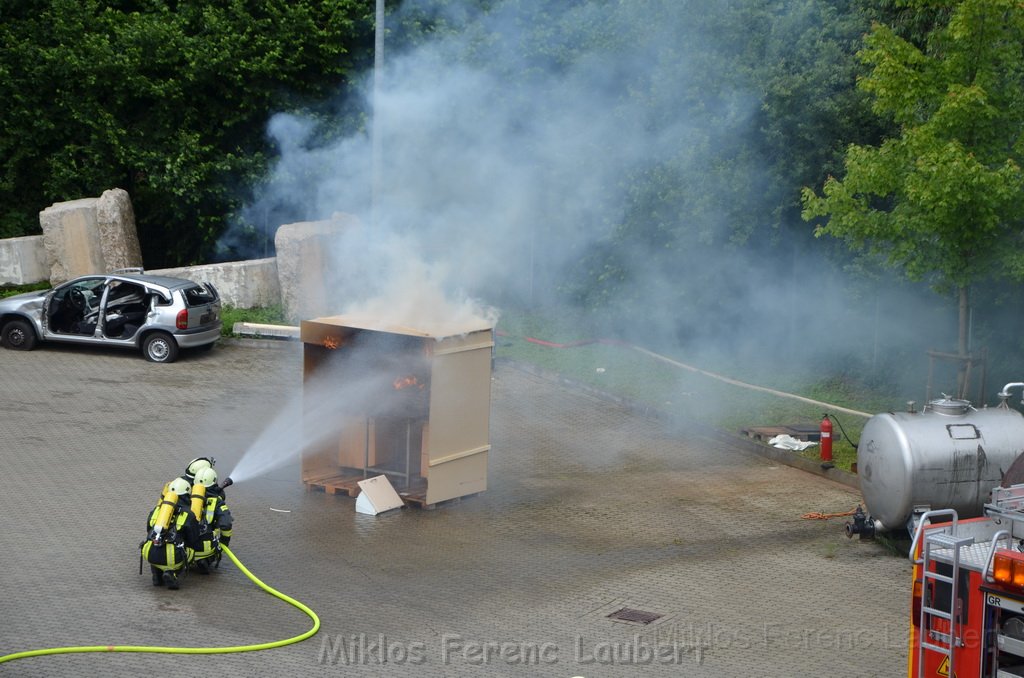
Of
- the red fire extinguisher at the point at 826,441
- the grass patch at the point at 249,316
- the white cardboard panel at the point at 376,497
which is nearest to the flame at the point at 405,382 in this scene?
the white cardboard panel at the point at 376,497

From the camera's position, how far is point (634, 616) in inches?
351

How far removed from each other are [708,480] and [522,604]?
14.6 ft

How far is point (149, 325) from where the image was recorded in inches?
688

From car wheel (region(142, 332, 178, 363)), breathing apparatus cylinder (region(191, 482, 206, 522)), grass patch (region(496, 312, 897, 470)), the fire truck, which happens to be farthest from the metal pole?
the fire truck

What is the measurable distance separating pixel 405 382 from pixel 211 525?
10.4 feet

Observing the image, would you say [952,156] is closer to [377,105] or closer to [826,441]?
[826,441]

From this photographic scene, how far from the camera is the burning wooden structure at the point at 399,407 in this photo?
1145 centimetres

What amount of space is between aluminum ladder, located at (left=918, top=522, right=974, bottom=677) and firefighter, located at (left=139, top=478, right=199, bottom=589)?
18.0 ft

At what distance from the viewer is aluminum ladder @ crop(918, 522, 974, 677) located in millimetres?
6414

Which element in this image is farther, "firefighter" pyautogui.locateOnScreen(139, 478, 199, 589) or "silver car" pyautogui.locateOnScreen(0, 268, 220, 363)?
"silver car" pyautogui.locateOnScreen(0, 268, 220, 363)

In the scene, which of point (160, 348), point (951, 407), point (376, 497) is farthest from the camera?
point (160, 348)

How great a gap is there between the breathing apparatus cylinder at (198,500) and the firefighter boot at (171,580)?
0.47 metres

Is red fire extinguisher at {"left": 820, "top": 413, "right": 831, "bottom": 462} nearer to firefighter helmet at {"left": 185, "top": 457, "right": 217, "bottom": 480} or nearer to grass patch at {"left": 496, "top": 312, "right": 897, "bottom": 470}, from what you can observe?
grass patch at {"left": 496, "top": 312, "right": 897, "bottom": 470}

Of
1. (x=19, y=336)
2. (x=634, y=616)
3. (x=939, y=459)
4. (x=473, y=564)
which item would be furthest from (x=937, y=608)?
(x=19, y=336)
